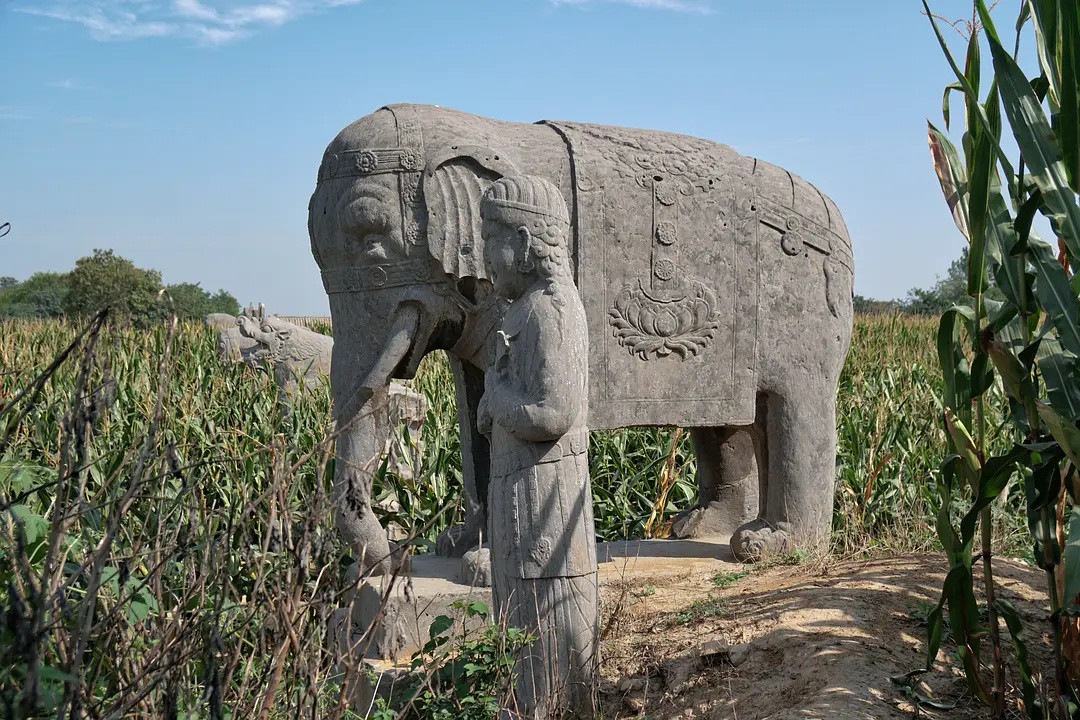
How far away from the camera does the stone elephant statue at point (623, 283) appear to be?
17.7 ft

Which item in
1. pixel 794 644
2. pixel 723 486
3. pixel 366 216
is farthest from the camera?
pixel 723 486

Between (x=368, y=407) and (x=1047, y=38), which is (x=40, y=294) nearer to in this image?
(x=368, y=407)

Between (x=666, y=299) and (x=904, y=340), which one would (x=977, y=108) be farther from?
(x=904, y=340)

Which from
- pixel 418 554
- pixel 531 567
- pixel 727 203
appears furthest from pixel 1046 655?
pixel 418 554

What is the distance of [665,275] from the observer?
583cm

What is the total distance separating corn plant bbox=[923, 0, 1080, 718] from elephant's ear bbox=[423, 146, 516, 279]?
225 cm

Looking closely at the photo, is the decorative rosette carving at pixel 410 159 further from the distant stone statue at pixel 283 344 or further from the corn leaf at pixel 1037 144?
the distant stone statue at pixel 283 344

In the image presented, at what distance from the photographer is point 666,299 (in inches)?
230

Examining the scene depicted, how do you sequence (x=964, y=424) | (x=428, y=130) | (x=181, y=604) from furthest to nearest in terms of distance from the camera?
(x=428, y=130), (x=964, y=424), (x=181, y=604)

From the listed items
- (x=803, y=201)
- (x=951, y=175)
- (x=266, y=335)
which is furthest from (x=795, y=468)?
(x=266, y=335)

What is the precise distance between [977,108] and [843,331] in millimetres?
3083

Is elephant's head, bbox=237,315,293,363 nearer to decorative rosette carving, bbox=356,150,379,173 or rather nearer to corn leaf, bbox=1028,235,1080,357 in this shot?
decorative rosette carving, bbox=356,150,379,173

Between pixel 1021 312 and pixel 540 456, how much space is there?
175 centimetres

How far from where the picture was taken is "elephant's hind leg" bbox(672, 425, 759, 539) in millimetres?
7129
